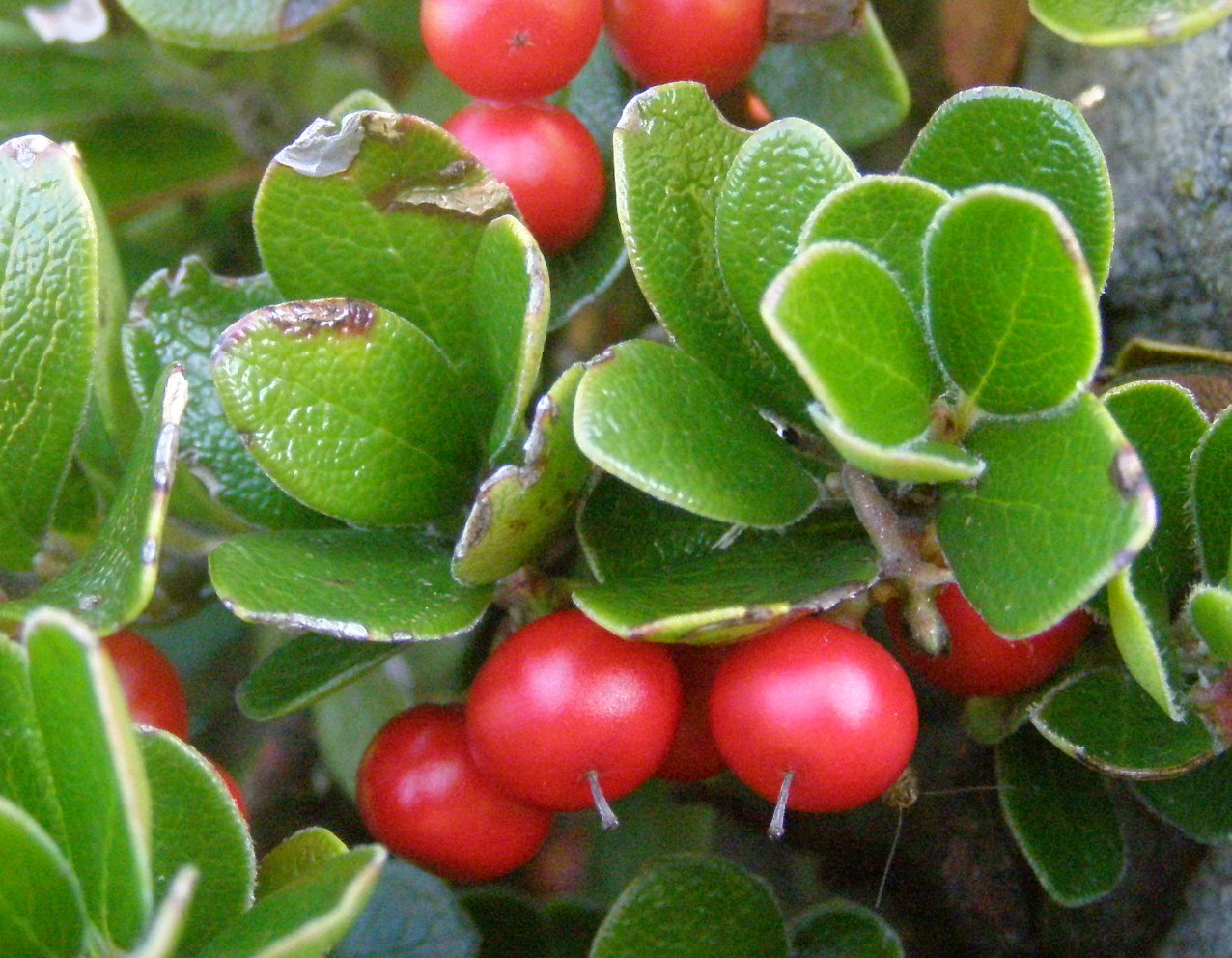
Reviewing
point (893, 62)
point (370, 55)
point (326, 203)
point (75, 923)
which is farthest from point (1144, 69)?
point (75, 923)

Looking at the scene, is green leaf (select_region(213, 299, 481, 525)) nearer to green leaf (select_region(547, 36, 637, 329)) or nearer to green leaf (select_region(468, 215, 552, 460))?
green leaf (select_region(468, 215, 552, 460))

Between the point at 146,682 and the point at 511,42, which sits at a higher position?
the point at 511,42

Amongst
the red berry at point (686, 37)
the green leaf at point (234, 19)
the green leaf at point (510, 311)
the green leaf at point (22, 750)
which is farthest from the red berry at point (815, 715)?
the green leaf at point (234, 19)

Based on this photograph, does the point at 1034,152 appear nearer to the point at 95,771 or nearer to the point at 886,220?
the point at 886,220

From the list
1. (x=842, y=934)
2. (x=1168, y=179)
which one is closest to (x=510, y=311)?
(x=842, y=934)

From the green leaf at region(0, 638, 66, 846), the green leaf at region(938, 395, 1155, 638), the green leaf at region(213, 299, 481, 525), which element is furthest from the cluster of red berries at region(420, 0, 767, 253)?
the green leaf at region(0, 638, 66, 846)

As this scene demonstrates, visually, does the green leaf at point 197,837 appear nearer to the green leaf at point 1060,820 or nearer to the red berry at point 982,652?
the red berry at point 982,652

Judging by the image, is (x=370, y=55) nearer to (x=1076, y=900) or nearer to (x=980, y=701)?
(x=980, y=701)
